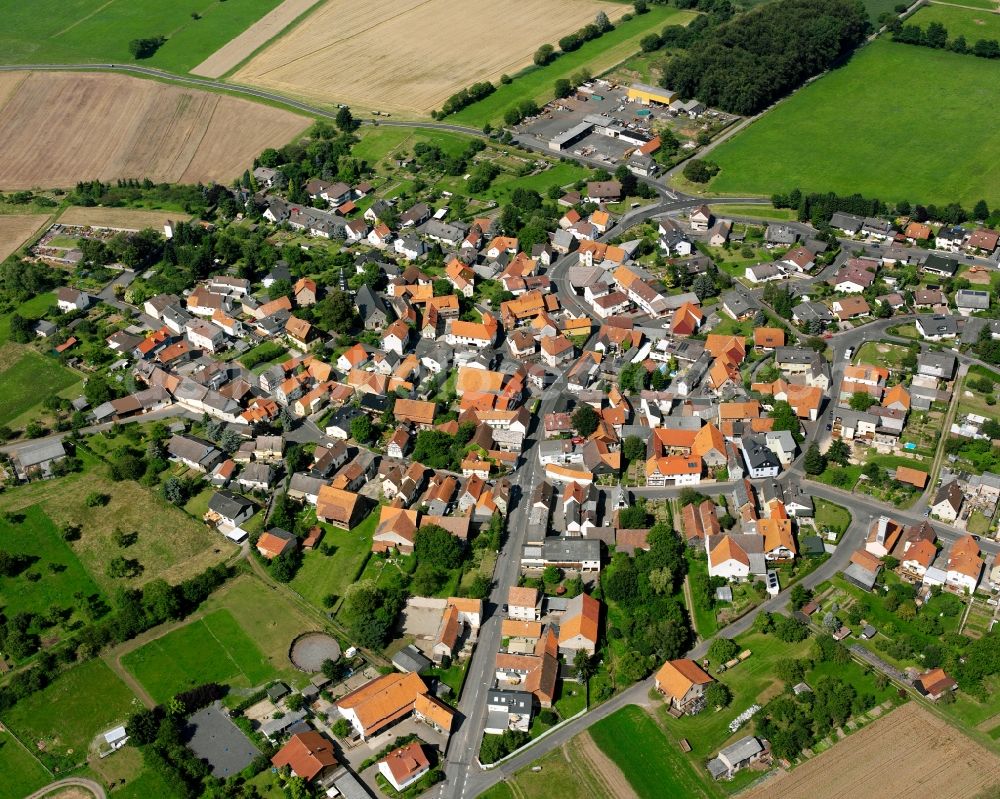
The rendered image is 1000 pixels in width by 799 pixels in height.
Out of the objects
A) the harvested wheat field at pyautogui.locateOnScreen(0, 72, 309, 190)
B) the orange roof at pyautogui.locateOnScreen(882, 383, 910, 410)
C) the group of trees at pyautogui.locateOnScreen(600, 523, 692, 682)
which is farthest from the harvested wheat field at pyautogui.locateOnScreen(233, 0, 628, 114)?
the group of trees at pyautogui.locateOnScreen(600, 523, 692, 682)

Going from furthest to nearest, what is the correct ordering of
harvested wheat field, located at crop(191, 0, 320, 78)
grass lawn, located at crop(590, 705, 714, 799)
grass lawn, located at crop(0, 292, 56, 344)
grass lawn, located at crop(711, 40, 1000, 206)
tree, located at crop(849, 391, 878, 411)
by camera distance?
1. harvested wheat field, located at crop(191, 0, 320, 78)
2. grass lawn, located at crop(711, 40, 1000, 206)
3. grass lawn, located at crop(0, 292, 56, 344)
4. tree, located at crop(849, 391, 878, 411)
5. grass lawn, located at crop(590, 705, 714, 799)

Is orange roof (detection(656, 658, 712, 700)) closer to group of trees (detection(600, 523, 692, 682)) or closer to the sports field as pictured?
group of trees (detection(600, 523, 692, 682))

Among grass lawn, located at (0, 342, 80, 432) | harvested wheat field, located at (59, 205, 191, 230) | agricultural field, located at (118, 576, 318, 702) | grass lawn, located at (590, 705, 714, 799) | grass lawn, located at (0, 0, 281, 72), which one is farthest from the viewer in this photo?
grass lawn, located at (0, 0, 281, 72)

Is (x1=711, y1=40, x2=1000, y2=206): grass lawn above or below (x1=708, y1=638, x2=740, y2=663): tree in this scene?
above

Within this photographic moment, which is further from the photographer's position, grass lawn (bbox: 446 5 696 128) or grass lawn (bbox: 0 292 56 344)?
grass lawn (bbox: 446 5 696 128)

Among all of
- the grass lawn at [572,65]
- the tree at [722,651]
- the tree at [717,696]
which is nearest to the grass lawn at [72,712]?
the tree at [717,696]

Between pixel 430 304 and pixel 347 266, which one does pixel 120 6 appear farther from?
pixel 430 304

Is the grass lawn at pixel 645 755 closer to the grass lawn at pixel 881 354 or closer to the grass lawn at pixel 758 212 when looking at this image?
the grass lawn at pixel 881 354

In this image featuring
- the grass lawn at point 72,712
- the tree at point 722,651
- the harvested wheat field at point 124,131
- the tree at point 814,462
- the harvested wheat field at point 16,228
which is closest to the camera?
the grass lawn at point 72,712

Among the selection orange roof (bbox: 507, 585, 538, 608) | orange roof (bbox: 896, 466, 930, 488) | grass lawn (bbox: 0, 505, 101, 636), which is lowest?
orange roof (bbox: 896, 466, 930, 488)
